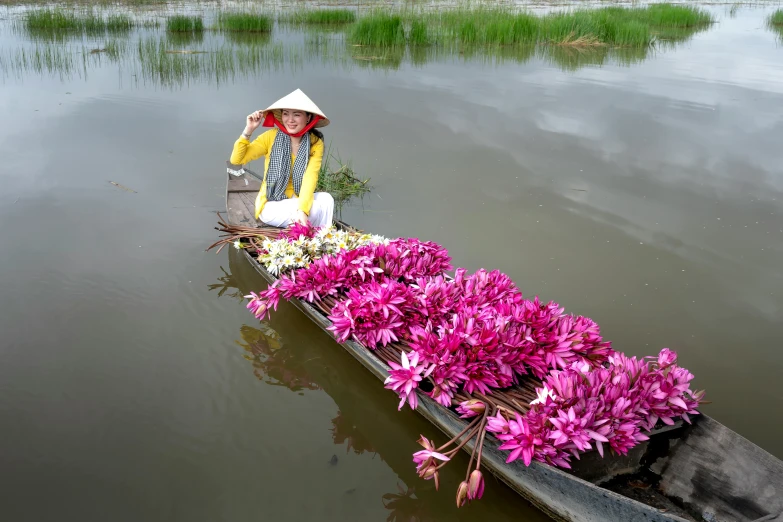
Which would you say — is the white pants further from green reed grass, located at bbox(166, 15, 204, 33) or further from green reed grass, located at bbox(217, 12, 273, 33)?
green reed grass, located at bbox(217, 12, 273, 33)

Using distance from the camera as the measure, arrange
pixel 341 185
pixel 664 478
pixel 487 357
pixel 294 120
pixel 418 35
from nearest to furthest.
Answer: pixel 664 478 → pixel 487 357 → pixel 294 120 → pixel 341 185 → pixel 418 35

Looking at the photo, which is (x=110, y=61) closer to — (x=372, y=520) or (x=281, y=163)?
(x=281, y=163)

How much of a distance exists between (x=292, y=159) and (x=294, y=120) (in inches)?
11.6

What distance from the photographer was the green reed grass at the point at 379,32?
12.6 m

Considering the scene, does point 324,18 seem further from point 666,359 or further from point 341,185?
point 666,359

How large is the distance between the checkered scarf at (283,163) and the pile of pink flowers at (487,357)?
0.97m

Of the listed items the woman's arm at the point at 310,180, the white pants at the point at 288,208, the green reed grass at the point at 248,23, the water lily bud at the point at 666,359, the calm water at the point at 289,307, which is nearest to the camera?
the water lily bud at the point at 666,359

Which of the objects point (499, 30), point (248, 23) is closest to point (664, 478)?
point (499, 30)

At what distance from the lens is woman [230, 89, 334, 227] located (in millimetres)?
4223

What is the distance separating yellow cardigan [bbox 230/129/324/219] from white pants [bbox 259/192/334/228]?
2.2 inches

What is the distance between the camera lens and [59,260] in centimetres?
447

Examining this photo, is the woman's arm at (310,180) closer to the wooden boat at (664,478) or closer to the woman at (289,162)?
the woman at (289,162)

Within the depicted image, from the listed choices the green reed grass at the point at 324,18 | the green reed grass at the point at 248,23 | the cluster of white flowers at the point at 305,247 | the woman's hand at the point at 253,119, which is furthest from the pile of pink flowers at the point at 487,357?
the green reed grass at the point at 324,18

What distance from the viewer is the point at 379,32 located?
12.6 metres
